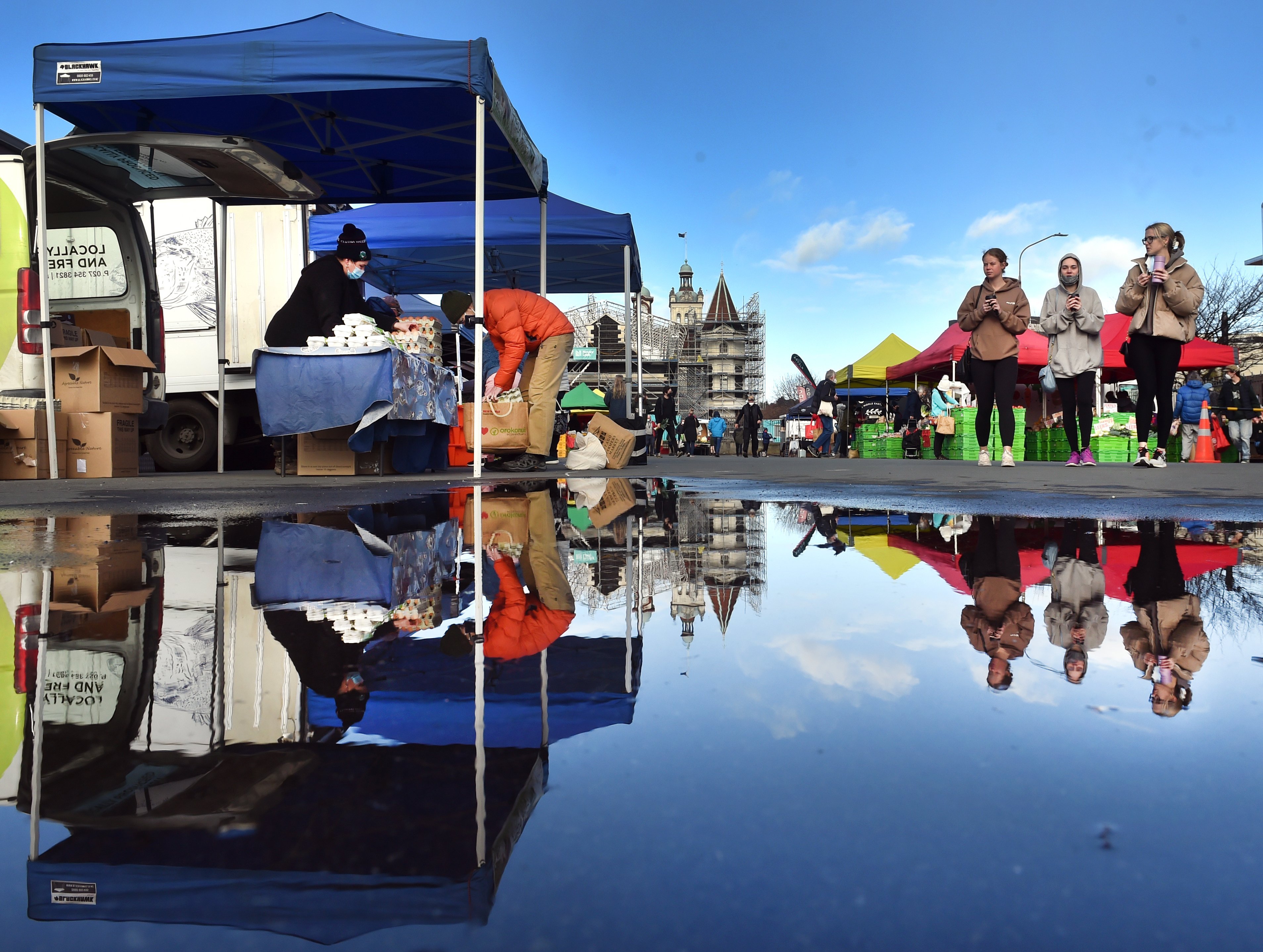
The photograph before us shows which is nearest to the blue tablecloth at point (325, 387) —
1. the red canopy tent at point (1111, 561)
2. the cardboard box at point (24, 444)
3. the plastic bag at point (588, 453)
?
the cardboard box at point (24, 444)

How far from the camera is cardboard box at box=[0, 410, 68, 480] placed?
703 centimetres

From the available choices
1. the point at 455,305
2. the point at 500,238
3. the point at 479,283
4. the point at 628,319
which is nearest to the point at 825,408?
the point at 628,319

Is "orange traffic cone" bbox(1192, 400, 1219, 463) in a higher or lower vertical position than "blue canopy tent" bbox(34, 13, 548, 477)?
lower

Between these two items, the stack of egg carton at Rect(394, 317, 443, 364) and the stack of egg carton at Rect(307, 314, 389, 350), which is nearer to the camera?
the stack of egg carton at Rect(307, 314, 389, 350)

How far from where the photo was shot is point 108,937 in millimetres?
644

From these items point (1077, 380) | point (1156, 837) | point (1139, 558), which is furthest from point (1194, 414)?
point (1156, 837)

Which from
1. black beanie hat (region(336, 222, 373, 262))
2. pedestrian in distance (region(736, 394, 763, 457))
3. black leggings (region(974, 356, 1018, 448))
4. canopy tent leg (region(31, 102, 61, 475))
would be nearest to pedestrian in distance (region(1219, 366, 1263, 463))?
black leggings (region(974, 356, 1018, 448))

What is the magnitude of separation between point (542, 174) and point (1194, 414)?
10.9 metres

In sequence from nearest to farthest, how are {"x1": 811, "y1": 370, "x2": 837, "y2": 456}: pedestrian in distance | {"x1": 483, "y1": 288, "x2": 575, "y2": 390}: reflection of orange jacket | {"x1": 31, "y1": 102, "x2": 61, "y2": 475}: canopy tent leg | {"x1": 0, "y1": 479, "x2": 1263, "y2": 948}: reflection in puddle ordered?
{"x1": 0, "y1": 479, "x2": 1263, "y2": 948}: reflection in puddle → {"x1": 31, "y1": 102, "x2": 61, "y2": 475}: canopy tent leg → {"x1": 483, "y1": 288, "x2": 575, "y2": 390}: reflection of orange jacket → {"x1": 811, "y1": 370, "x2": 837, "y2": 456}: pedestrian in distance

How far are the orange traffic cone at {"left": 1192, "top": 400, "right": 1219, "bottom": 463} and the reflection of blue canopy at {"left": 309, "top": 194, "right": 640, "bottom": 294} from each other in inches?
353

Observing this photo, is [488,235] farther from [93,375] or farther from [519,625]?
[519,625]

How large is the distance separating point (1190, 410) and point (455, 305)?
471 inches

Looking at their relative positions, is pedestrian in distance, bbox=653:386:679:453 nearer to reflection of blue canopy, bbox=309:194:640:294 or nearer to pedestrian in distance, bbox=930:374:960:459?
pedestrian in distance, bbox=930:374:960:459

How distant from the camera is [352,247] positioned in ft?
23.3
